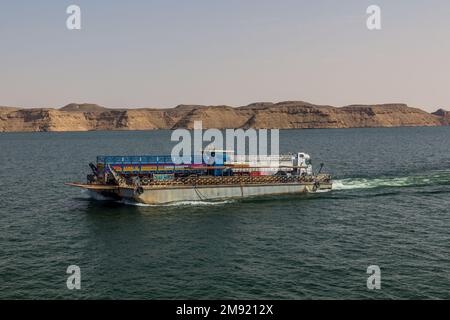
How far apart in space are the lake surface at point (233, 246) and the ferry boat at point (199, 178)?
77.6 inches

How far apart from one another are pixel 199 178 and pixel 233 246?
21.0 meters

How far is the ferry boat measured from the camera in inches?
2258

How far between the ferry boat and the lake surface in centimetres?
197

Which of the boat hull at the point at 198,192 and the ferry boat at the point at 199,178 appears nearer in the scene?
the boat hull at the point at 198,192

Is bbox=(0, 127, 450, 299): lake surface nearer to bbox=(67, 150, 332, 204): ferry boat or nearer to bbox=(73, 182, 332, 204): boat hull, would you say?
bbox=(73, 182, 332, 204): boat hull

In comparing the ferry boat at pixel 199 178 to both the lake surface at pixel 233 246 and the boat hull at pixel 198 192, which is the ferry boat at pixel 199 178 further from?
the lake surface at pixel 233 246

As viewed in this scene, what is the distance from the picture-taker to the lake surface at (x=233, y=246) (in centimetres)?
3048

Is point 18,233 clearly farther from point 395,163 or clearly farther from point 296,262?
point 395,163

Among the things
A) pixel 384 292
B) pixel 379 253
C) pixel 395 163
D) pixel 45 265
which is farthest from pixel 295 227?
pixel 395 163

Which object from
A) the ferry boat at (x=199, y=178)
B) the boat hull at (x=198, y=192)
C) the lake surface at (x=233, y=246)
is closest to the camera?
the lake surface at (x=233, y=246)

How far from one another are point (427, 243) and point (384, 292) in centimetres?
1311

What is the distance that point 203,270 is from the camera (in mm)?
33969

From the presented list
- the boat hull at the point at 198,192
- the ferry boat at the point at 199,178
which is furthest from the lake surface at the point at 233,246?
the ferry boat at the point at 199,178

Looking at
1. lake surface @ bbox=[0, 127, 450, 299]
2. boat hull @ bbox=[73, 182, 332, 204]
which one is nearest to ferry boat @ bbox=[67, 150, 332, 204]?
boat hull @ bbox=[73, 182, 332, 204]
